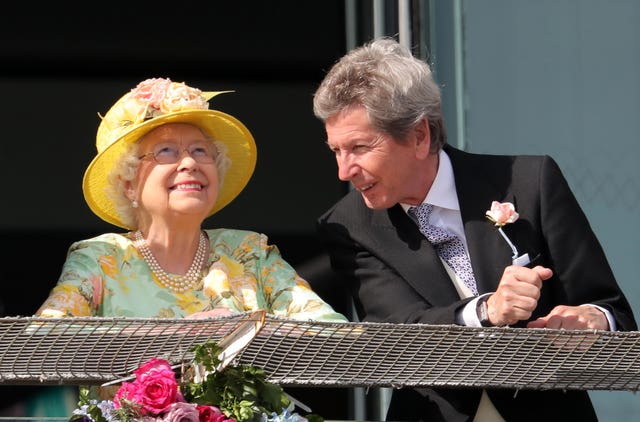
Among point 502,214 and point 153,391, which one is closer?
point 153,391

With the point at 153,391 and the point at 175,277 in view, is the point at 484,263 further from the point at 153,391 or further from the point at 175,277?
the point at 153,391

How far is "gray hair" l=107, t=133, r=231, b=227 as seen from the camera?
3.59 m

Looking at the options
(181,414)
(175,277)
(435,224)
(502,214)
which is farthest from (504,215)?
(181,414)

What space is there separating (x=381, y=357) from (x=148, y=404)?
49 centimetres

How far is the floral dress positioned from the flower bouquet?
1.70ft

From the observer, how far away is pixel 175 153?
3578 mm

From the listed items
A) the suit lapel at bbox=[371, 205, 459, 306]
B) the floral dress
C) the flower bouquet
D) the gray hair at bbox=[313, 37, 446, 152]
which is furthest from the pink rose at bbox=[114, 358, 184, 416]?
the gray hair at bbox=[313, 37, 446, 152]

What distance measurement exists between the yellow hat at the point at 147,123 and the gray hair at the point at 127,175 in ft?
0.03

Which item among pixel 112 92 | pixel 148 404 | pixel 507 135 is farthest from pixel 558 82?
pixel 148 404

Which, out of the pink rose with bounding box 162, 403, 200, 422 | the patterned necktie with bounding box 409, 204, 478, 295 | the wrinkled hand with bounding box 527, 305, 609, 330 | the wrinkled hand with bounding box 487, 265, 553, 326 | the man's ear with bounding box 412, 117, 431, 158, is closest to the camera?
the pink rose with bounding box 162, 403, 200, 422

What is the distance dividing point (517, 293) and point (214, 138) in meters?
0.87

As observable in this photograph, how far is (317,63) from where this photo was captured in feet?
20.5

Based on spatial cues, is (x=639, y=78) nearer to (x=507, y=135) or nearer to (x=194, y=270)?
(x=507, y=135)

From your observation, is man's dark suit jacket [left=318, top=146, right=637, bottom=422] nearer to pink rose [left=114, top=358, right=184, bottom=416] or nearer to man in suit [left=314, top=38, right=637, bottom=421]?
man in suit [left=314, top=38, right=637, bottom=421]
